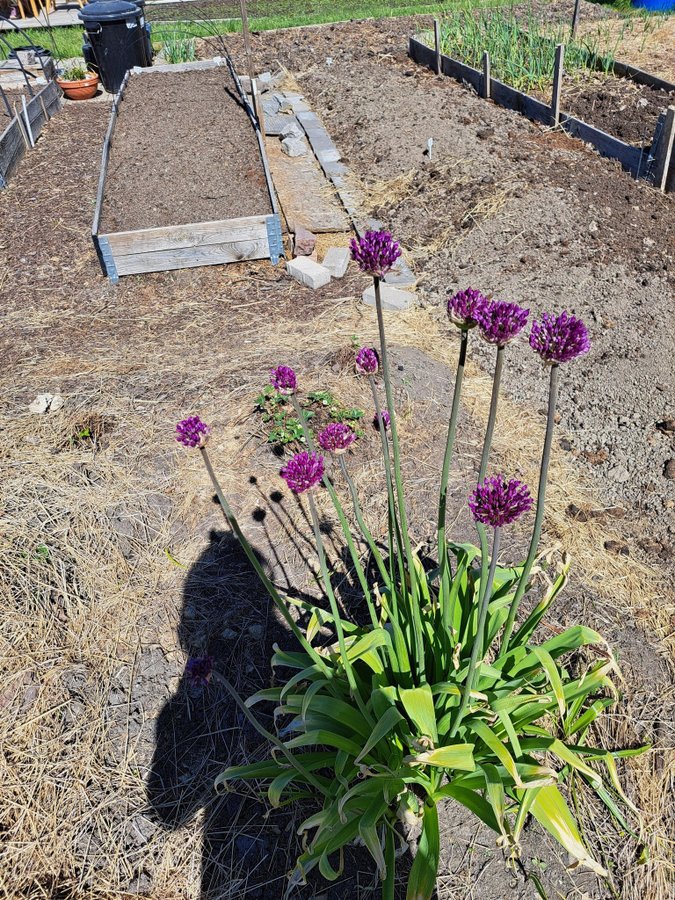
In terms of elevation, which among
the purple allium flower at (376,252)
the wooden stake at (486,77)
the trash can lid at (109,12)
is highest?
the purple allium flower at (376,252)

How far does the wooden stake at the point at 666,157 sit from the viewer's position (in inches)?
211

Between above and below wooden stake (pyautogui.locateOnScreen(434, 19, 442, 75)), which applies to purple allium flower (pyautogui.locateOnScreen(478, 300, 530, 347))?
above

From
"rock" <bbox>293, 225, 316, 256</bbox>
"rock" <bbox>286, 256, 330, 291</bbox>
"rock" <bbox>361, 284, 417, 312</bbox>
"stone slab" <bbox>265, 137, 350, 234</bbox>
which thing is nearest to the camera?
"rock" <bbox>361, 284, 417, 312</bbox>

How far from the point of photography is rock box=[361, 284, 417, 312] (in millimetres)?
4844

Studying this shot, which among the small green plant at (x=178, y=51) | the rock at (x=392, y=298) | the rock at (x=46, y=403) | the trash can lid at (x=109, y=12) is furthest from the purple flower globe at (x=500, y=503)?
the small green plant at (x=178, y=51)

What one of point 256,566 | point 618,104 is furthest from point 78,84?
point 256,566

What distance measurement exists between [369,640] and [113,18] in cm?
1063

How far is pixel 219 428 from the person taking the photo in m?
3.63

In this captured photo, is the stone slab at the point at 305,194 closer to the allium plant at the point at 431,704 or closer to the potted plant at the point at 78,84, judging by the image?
the potted plant at the point at 78,84

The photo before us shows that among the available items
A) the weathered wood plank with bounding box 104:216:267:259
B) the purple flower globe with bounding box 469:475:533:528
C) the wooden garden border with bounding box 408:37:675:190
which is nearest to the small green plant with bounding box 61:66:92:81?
the wooden garden border with bounding box 408:37:675:190

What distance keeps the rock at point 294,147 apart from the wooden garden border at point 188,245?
7.51 feet

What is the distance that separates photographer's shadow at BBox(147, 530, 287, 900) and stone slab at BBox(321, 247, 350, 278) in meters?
2.99

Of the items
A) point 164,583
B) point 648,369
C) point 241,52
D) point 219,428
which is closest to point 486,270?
point 648,369

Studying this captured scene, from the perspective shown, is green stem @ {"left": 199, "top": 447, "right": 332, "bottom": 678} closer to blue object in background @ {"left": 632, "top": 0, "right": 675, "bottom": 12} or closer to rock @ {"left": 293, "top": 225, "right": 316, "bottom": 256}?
rock @ {"left": 293, "top": 225, "right": 316, "bottom": 256}
